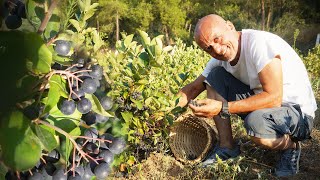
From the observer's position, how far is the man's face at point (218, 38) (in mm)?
2109

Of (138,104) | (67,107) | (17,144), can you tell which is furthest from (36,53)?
(138,104)

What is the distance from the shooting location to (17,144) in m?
0.46

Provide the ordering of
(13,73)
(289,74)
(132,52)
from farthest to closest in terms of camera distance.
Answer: (289,74), (132,52), (13,73)

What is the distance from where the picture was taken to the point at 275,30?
1529cm

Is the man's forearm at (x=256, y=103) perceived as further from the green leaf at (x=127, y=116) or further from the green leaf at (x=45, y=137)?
the green leaf at (x=45, y=137)

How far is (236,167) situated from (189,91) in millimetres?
567

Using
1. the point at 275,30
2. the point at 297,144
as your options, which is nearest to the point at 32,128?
the point at 297,144

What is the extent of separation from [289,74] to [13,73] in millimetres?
2072

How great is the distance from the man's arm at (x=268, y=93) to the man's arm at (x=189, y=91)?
0.32 m

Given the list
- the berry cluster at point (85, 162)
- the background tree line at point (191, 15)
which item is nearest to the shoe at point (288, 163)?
the berry cluster at point (85, 162)

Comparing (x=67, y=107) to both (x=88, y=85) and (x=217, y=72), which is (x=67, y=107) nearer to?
(x=88, y=85)

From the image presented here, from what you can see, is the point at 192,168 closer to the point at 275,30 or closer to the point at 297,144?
the point at 297,144

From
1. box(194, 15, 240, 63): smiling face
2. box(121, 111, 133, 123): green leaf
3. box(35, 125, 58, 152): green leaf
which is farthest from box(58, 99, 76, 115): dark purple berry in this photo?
box(194, 15, 240, 63): smiling face

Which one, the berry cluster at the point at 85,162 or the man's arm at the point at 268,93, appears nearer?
the berry cluster at the point at 85,162
